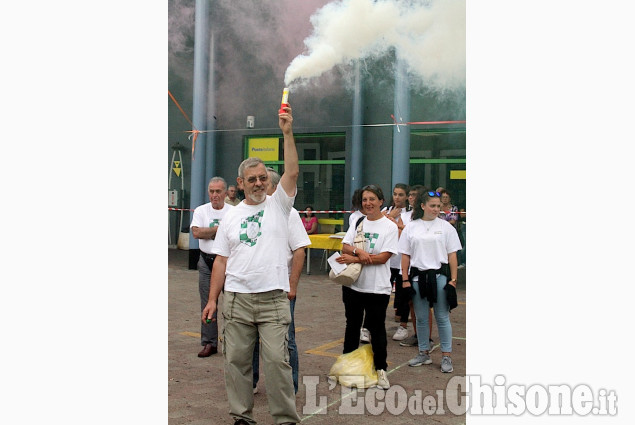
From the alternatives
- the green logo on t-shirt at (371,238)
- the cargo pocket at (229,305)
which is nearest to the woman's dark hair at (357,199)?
the green logo on t-shirt at (371,238)

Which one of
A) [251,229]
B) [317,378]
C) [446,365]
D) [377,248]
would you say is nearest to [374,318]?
[377,248]

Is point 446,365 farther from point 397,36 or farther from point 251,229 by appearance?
point 397,36

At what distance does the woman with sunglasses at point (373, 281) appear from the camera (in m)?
4.66

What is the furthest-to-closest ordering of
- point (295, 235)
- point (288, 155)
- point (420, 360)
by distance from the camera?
point (420, 360)
point (295, 235)
point (288, 155)

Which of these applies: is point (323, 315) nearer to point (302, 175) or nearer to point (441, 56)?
point (302, 175)

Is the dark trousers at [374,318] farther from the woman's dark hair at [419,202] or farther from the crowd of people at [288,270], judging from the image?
the woman's dark hair at [419,202]

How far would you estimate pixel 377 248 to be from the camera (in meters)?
4.75

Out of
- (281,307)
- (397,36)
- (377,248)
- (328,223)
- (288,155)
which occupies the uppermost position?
(397,36)

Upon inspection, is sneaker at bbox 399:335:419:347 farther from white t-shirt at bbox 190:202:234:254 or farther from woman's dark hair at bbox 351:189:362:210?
white t-shirt at bbox 190:202:234:254

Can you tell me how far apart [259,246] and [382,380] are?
1.56 m

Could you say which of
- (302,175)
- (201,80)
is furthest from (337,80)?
(201,80)

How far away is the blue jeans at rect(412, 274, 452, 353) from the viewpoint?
498 centimetres

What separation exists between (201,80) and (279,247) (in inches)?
106

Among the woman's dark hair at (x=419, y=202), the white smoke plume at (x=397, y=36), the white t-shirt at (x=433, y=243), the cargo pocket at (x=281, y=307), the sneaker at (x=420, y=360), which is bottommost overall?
the sneaker at (x=420, y=360)
